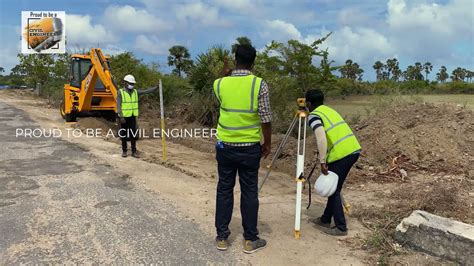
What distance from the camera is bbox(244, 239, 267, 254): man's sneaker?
179 inches

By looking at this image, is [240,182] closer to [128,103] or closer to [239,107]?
[239,107]

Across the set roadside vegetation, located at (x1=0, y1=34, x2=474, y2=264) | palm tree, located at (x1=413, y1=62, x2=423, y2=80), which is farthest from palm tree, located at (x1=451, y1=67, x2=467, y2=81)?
roadside vegetation, located at (x1=0, y1=34, x2=474, y2=264)

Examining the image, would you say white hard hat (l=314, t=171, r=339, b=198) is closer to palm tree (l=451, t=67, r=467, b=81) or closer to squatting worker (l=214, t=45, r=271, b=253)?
squatting worker (l=214, t=45, r=271, b=253)

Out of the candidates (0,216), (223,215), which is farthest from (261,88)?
(0,216)

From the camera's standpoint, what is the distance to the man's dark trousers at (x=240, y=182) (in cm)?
445

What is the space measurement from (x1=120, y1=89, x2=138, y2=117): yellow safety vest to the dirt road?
1153mm

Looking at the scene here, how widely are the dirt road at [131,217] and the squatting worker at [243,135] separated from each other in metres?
0.42

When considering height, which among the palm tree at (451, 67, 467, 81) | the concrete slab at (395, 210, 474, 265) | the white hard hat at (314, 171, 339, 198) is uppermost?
the palm tree at (451, 67, 467, 81)

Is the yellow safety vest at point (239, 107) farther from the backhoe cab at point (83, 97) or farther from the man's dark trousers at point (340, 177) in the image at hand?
the backhoe cab at point (83, 97)

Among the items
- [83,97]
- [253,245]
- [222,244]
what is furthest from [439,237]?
[83,97]

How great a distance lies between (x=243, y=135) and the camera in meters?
4.42

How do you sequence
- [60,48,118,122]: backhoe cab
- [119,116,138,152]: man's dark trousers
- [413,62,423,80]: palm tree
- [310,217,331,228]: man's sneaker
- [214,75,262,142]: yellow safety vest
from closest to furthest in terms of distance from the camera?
[214,75,262,142]: yellow safety vest < [310,217,331,228]: man's sneaker < [119,116,138,152]: man's dark trousers < [60,48,118,122]: backhoe cab < [413,62,423,80]: palm tree

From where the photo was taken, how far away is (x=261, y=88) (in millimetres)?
4352

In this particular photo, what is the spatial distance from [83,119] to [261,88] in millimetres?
12981
